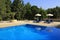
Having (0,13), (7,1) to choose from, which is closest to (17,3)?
(7,1)

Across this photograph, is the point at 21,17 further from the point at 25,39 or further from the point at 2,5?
the point at 25,39

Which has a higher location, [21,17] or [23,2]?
[23,2]

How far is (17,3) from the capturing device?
35.3 m

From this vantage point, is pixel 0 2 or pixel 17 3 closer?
pixel 0 2

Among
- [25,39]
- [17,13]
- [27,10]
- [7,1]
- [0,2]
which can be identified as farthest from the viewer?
[27,10]

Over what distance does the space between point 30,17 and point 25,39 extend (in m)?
26.0

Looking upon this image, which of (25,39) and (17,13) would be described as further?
(17,13)

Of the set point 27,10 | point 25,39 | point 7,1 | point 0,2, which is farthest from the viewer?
point 27,10

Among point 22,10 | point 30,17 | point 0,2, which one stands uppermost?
point 0,2

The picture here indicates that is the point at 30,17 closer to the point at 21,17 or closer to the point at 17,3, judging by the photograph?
the point at 21,17

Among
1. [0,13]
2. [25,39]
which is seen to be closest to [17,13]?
[0,13]

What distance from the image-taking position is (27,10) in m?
37.1

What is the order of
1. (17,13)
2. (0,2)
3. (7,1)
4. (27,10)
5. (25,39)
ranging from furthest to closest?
(27,10) → (17,13) → (7,1) → (0,2) → (25,39)

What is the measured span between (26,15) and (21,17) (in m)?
1.72
